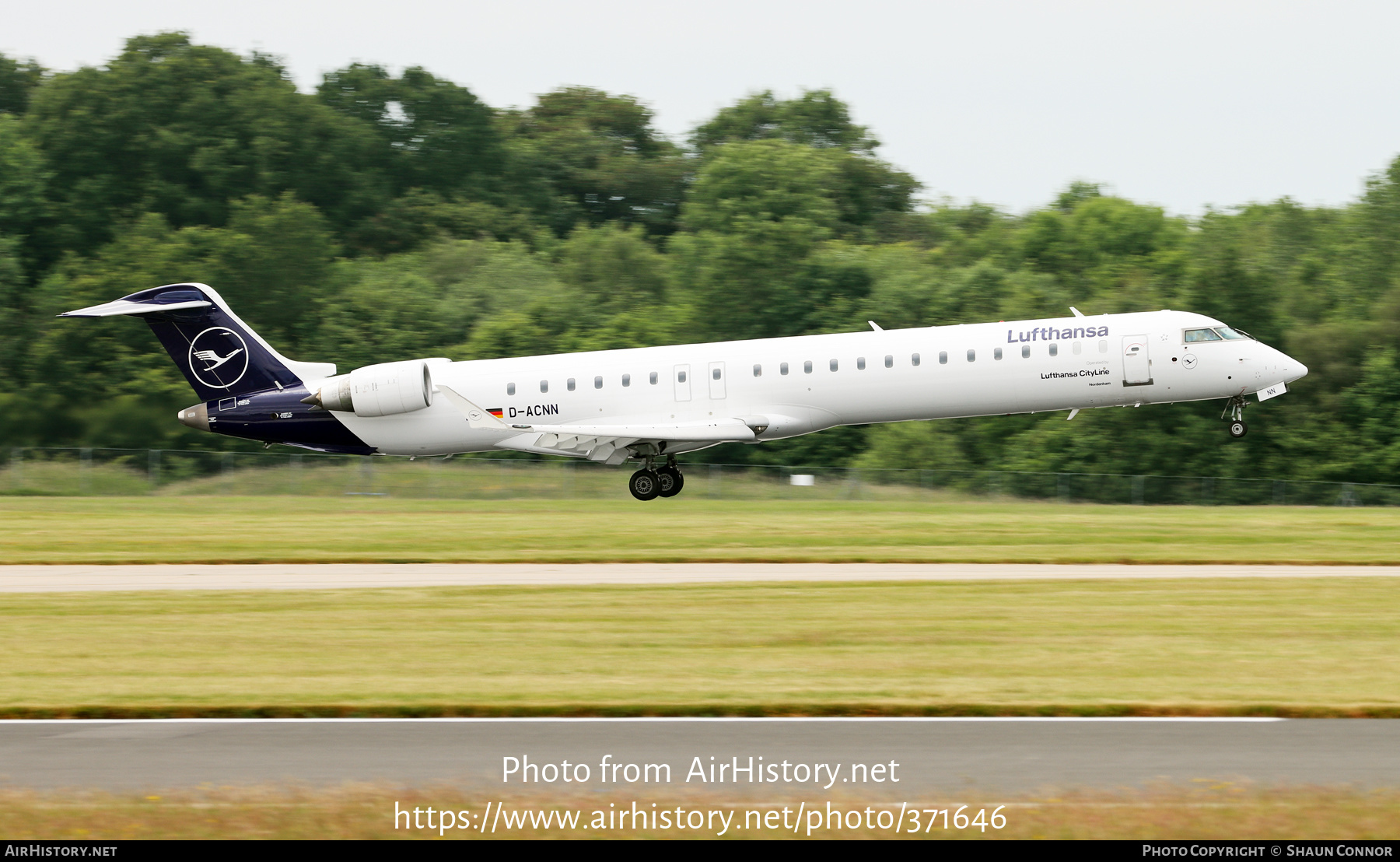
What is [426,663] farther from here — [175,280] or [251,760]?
[175,280]

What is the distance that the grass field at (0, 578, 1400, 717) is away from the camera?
15.3 meters

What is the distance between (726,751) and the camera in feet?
42.6

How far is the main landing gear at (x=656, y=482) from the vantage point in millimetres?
34156

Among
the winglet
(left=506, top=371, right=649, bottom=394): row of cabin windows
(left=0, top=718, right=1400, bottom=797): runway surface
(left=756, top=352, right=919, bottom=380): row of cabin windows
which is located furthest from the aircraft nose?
(left=0, top=718, right=1400, bottom=797): runway surface

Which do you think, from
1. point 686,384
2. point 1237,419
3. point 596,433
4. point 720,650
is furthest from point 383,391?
point 1237,419

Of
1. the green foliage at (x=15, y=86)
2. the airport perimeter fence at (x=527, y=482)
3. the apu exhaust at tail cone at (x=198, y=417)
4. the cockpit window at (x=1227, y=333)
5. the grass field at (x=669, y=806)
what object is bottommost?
the grass field at (x=669, y=806)

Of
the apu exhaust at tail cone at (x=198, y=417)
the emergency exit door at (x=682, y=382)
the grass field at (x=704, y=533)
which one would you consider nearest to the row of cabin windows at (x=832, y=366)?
the emergency exit door at (x=682, y=382)

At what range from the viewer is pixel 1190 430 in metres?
51.3

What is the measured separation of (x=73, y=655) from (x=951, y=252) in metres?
61.9

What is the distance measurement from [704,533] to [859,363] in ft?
15.8

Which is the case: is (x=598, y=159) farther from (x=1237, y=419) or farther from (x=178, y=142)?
(x=1237, y=419)

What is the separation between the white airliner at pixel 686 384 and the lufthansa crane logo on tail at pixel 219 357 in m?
0.03

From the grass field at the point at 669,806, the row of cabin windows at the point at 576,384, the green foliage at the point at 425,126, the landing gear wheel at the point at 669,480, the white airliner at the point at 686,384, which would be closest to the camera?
the grass field at the point at 669,806

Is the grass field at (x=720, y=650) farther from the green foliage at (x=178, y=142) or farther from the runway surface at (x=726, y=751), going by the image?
the green foliage at (x=178, y=142)
